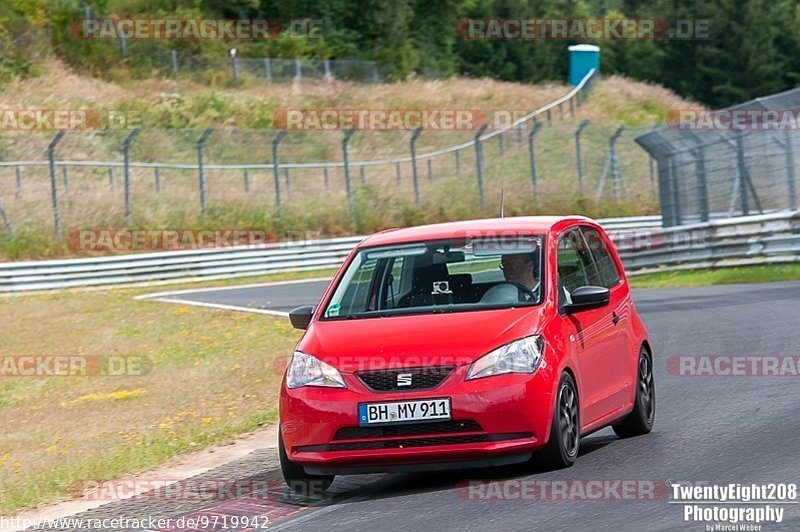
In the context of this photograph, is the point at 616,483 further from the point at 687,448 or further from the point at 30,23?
the point at 30,23

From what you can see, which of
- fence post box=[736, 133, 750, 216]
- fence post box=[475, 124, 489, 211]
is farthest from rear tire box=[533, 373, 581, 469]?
fence post box=[475, 124, 489, 211]

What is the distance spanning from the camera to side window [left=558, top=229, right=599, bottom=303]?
29.9 feet

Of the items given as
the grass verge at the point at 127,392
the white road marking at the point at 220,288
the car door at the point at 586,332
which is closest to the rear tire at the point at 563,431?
the car door at the point at 586,332

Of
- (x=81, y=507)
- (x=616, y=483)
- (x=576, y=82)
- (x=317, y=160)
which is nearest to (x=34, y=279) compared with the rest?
(x=317, y=160)

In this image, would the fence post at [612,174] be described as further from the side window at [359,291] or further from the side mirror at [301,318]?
the side mirror at [301,318]

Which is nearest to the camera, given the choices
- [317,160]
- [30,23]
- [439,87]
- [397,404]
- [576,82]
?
[397,404]

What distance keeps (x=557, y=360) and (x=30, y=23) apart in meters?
50.8

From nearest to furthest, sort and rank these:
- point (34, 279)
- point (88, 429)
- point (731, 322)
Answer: point (88, 429), point (731, 322), point (34, 279)

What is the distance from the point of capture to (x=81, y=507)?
29.6 feet

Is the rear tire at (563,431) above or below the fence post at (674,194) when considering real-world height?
above

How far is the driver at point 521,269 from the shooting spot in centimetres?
891

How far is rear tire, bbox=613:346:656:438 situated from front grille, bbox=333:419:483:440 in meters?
2.20

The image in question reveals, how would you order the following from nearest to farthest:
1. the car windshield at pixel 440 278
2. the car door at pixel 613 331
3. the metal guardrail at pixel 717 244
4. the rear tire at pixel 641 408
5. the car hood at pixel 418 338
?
the car hood at pixel 418 338
the car windshield at pixel 440 278
the car door at pixel 613 331
the rear tire at pixel 641 408
the metal guardrail at pixel 717 244

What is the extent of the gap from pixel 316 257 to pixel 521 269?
25.3 m
